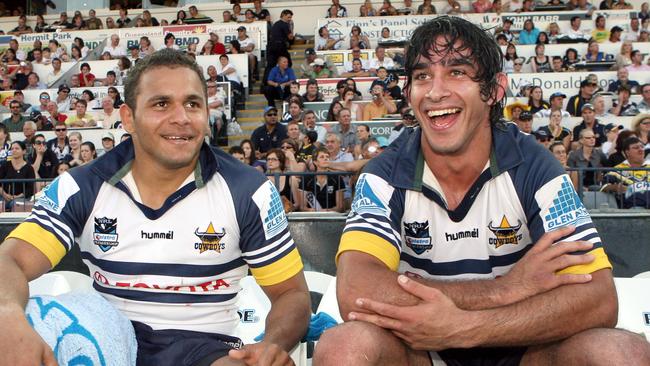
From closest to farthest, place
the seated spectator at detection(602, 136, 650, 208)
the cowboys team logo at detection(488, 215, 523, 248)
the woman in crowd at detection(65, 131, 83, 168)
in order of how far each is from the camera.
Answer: the cowboys team logo at detection(488, 215, 523, 248) < the seated spectator at detection(602, 136, 650, 208) < the woman in crowd at detection(65, 131, 83, 168)

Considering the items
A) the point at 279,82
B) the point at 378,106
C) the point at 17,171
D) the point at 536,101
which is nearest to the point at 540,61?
the point at 536,101

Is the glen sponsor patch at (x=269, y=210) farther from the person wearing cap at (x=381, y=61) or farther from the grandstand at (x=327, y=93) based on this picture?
the person wearing cap at (x=381, y=61)

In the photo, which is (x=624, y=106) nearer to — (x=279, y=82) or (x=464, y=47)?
(x=279, y=82)

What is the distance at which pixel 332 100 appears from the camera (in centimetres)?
1098

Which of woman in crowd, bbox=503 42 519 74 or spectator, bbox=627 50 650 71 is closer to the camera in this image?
spectator, bbox=627 50 650 71

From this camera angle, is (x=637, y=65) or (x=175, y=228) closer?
(x=175, y=228)

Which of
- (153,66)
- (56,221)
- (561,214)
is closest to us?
(561,214)

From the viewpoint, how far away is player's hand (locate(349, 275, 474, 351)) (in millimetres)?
2119

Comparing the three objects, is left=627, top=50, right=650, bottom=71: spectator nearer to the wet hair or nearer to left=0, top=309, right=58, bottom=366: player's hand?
the wet hair

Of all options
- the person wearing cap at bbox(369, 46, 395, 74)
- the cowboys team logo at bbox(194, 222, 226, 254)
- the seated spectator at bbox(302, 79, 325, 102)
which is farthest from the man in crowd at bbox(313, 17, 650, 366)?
the person wearing cap at bbox(369, 46, 395, 74)

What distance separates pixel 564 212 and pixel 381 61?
10.4 m


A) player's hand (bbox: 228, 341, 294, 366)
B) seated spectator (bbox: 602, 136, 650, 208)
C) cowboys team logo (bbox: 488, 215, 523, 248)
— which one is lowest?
seated spectator (bbox: 602, 136, 650, 208)

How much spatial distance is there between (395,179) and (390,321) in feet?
1.88

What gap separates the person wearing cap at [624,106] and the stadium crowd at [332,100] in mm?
20
